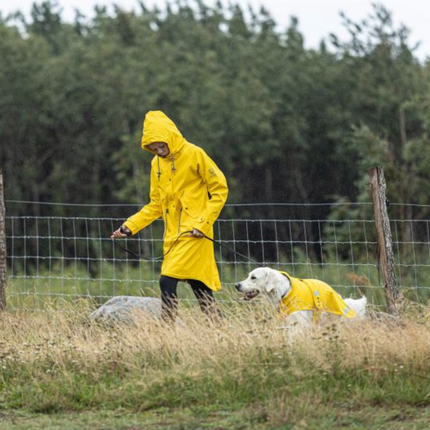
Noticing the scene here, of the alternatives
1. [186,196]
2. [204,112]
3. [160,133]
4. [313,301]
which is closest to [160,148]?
[160,133]

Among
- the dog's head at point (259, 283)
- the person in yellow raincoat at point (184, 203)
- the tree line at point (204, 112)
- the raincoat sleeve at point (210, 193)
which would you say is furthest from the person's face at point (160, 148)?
the tree line at point (204, 112)

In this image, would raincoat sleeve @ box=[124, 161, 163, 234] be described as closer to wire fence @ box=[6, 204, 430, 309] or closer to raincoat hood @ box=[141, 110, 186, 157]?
raincoat hood @ box=[141, 110, 186, 157]

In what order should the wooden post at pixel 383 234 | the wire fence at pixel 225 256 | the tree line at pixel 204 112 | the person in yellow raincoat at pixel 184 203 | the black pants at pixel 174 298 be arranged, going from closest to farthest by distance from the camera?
the black pants at pixel 174 298 < the person in yellow raincoat at pixel 184 203 < the wooden post at pixel 383 234 < the wire fence at pixel 225 256 < the tree line at pixel 204 112

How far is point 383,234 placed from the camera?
9531 millimetres

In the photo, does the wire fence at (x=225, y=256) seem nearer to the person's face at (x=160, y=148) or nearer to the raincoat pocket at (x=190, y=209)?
the raincoat pocket at (x=190, y=209)

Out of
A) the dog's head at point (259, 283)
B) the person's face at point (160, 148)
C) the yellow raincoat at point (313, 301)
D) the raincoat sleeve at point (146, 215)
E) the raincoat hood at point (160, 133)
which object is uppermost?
the raincoat hood at point (160, 133)

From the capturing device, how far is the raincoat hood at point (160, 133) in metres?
8.64

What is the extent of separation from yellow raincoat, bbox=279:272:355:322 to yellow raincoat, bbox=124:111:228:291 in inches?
26.2

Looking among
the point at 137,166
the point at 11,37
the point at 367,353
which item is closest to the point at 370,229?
the point at 137,166

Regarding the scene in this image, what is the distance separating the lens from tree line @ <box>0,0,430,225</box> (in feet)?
151

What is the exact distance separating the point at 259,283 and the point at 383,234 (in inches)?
53.4

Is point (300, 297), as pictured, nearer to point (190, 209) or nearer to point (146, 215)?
point (190, 209)

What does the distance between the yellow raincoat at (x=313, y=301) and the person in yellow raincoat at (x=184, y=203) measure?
63 cm

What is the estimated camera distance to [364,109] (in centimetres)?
4897
